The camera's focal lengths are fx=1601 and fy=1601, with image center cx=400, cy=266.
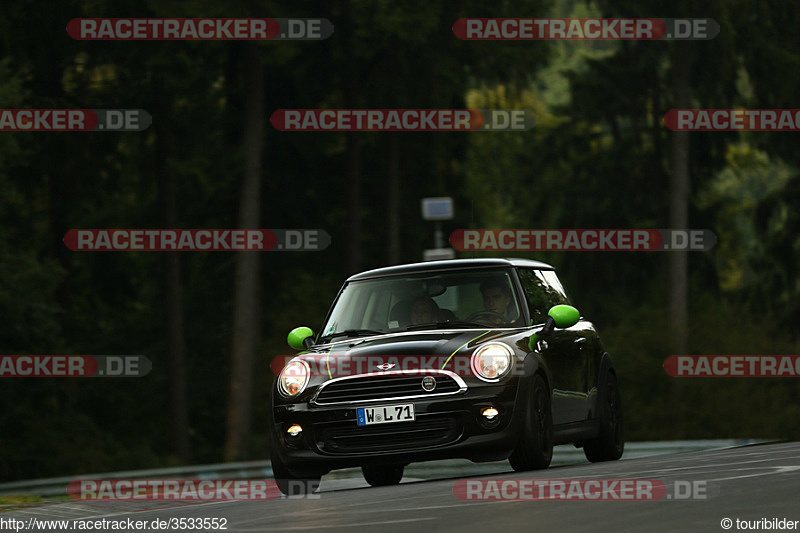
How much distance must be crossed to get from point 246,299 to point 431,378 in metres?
20.3

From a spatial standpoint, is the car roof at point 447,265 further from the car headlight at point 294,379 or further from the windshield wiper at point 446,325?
the car headlight at point 294,379

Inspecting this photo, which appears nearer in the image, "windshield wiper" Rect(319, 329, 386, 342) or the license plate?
the license plate

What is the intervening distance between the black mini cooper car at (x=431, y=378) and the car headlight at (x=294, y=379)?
0.03ft

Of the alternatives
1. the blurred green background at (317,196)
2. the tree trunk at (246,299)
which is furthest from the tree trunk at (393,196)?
the tree trunk at (246,299)

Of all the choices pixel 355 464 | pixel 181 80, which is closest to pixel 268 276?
pixel 181 80

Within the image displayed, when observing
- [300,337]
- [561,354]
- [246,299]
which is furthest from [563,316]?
[246,299]

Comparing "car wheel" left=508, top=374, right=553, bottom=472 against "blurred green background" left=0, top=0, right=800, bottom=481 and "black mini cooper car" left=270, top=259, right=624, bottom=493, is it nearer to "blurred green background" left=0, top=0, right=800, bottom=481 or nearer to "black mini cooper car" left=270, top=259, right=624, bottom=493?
"black mini cooper car" left=270, top=259, right=624, bottom=493

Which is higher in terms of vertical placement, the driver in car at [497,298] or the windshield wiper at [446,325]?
the driver in car at [497,298]

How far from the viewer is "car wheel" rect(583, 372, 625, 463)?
14391 millimetres

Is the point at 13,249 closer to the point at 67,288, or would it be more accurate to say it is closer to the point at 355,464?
the point at 67,288

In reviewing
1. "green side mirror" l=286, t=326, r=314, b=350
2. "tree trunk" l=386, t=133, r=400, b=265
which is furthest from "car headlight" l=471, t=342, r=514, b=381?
"tree trunk" l=386, t=133, r=400, b=265

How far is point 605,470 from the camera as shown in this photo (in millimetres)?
11945

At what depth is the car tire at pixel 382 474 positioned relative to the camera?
46.2ft

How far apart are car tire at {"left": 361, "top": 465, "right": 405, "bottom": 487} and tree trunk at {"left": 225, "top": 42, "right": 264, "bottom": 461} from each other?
17523 millimetres
